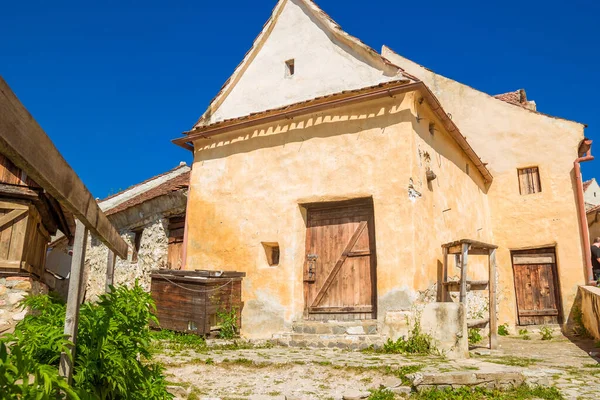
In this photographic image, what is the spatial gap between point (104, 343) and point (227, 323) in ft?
19.6

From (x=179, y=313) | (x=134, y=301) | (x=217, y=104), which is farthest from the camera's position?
(x=217, y=104)

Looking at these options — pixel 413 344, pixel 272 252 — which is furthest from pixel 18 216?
pixel 413 344

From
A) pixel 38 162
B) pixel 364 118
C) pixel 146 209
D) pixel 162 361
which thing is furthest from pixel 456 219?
pixel 38 162

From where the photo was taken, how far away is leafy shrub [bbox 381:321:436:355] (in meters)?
7.53

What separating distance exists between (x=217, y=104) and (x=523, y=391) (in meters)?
9.01

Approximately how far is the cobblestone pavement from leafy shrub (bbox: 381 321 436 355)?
1.31 feet

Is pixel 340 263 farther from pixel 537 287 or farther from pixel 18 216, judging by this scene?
pixel 537 287

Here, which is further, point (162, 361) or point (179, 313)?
point (179, 313)

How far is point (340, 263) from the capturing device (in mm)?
9133

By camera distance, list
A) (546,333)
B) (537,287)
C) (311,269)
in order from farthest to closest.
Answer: (537,287) → (546,333) → (311,269)

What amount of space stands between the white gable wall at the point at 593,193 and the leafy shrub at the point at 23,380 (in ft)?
102

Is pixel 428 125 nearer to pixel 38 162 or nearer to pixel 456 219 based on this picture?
pixel 456 219

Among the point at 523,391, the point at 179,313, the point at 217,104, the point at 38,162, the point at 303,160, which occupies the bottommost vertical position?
the point at 523,391

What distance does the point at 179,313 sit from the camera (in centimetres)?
889
